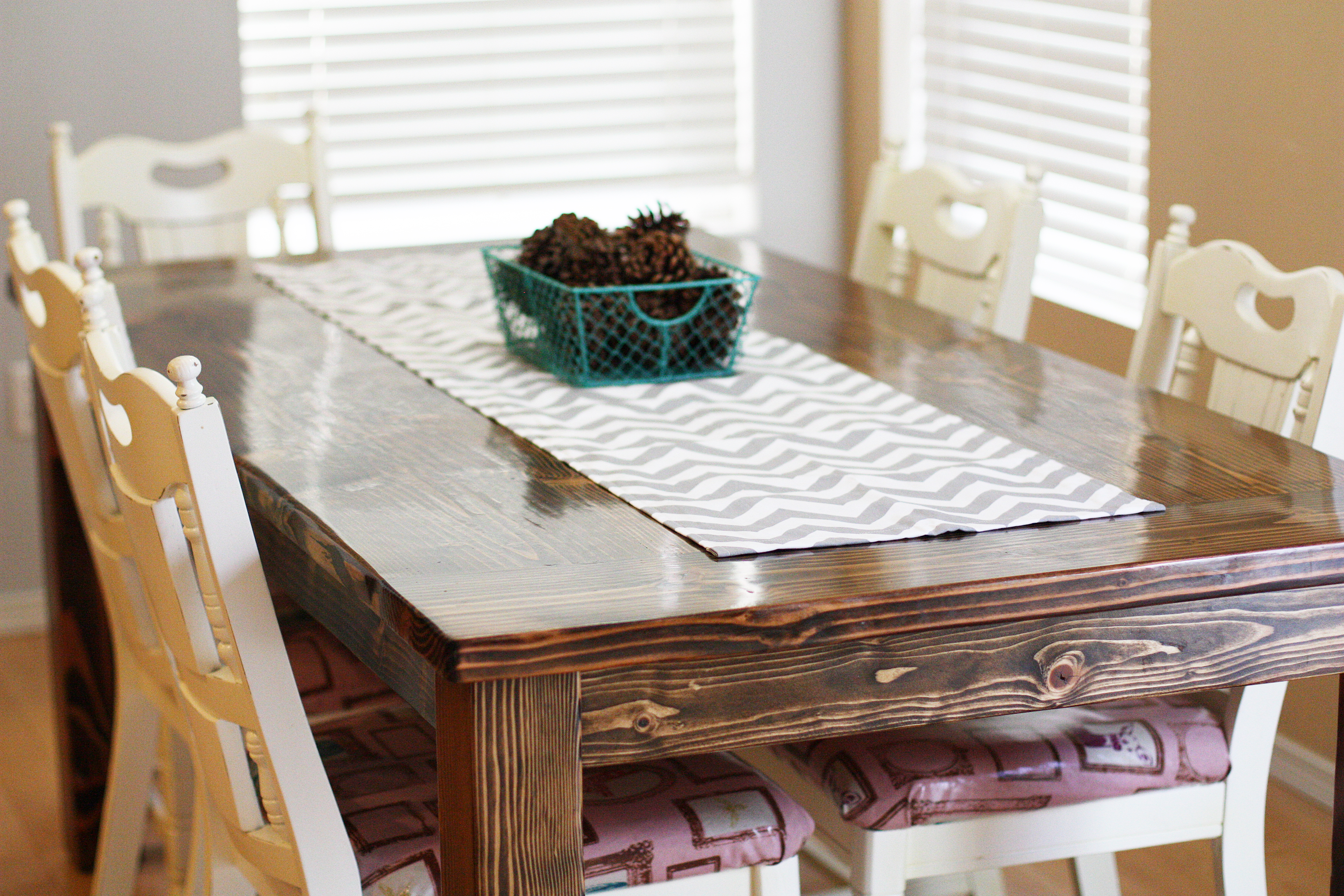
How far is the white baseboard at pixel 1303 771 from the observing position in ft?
7.51

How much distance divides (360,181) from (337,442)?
1.95 meters

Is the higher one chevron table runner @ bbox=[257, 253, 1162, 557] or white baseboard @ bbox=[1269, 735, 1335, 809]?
chevron table runner @ bbox=[257, 253, 1162, 557]

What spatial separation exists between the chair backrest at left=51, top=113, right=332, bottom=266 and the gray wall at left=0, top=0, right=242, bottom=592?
0.85ft

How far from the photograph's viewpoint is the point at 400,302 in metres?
2.10

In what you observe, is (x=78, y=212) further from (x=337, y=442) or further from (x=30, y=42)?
(x=337, y=442)

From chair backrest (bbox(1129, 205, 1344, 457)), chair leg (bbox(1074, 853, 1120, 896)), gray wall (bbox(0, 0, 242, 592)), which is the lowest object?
chair leg (bbox(1074, 853, 1120, 896))

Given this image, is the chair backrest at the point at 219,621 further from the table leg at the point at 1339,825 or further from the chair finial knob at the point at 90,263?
the table leg at the point at 1339,825

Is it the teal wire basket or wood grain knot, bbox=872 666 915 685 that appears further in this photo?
the teal wire basket

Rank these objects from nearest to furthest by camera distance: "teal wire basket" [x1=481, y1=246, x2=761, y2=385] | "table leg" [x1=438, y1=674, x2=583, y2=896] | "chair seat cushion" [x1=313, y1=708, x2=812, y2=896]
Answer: "table leg" [x1=438, y1=674, x2=583, y2=896] < "chair seat cushion" [x1=313, y1=708, x2=812, y2=896] < "teal wire basket" [x1=481, y1=246, x2=761, y2=385]

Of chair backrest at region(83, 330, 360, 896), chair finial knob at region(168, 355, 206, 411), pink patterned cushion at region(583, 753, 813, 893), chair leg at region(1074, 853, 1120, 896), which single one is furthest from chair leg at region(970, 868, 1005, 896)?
chair finial knob at region(168, 355, 206, 411)

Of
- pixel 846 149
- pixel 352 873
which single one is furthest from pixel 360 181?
pixel 352 873

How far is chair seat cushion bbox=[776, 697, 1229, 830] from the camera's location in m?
1.38

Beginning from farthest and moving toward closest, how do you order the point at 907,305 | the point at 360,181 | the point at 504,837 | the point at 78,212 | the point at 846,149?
1. the point at 846,149
2. the point at 360,181
3. the point at 78,212
4. the point at 907,305
5. the point at 504,837

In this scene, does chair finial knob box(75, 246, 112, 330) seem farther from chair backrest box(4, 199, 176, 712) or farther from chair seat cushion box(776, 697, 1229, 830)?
chair seat cushion box(776, 697, 1229, 830)
